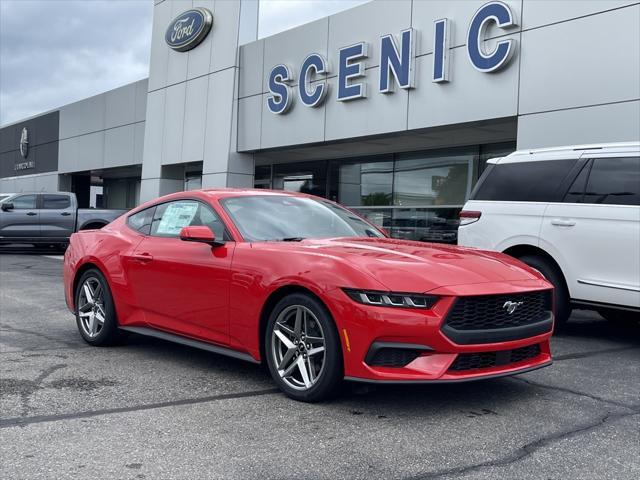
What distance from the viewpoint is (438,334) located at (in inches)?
165

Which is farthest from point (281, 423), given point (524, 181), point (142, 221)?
point (524, 181)

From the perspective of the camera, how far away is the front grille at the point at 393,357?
426cm

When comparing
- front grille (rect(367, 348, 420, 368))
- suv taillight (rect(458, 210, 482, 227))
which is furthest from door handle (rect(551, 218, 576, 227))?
front grille (rect(367, 348, 420, 368))

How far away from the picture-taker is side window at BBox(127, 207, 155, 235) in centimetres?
627

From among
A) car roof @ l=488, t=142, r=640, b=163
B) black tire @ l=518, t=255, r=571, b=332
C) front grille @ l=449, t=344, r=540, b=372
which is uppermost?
car roof @ l=488, t=142, r=640, b=163

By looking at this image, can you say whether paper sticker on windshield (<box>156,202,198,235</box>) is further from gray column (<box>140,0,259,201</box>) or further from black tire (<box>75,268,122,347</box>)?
gray column (<box>140,0,259,201</box>)

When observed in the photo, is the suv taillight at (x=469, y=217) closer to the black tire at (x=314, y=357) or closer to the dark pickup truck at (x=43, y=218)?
the black tire at (x=314, y=357)

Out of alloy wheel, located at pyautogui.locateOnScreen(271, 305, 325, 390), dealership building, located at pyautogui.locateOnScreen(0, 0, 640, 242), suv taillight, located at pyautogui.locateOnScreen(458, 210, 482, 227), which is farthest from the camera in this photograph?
dealership building, located at pyautogui.locateOnScreen(0, 0, 640, 242)

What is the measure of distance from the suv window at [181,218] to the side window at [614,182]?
12.6 ft

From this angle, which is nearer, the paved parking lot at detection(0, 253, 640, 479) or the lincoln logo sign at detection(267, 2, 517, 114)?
the paved parking lot at detection(0, 253, 640, 479)

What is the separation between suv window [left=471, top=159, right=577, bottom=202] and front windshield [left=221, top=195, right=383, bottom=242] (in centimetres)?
238

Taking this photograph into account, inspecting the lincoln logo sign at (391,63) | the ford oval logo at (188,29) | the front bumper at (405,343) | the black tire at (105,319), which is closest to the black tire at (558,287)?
the front bumper at (405,343)

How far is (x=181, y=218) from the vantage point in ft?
19.6

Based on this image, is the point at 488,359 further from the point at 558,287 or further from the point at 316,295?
the point at 558,287
